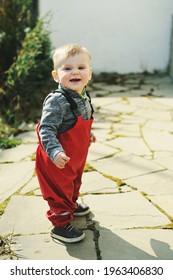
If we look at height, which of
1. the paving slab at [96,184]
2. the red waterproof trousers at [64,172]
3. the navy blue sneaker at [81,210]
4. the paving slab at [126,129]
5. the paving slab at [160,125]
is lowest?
the paving slab at [126,129]

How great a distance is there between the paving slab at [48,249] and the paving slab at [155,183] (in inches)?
32.0

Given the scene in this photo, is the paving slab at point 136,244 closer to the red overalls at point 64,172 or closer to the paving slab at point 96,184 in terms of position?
the red overalls at point 64,172

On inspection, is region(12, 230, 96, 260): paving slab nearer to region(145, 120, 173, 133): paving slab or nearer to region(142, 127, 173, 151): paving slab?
region(142, 127, 173, 151): paving slab

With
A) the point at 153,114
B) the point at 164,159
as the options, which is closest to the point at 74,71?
the point at 164,159

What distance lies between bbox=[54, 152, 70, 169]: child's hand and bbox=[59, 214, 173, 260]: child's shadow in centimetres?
59

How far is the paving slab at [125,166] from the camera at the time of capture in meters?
3.48

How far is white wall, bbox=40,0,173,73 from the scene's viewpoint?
25.9 ft

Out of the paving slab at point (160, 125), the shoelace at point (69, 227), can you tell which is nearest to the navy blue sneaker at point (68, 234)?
the shoelace at point (69, 227)

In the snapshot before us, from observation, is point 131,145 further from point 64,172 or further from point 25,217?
point 64,172

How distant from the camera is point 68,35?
8039mm

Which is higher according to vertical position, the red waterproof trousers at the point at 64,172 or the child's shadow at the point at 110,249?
the red waterproof trousers at the point at 64,172
